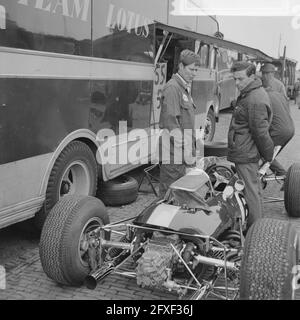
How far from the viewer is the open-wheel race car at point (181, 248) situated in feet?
9.63

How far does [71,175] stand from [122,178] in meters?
1.41

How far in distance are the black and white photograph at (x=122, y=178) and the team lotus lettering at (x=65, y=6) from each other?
0.02 meters

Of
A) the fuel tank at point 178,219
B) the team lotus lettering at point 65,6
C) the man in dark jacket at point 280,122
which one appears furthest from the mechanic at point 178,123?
the fuel tank at point 178,219

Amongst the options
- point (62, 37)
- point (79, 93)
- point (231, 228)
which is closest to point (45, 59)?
point (62, 37)

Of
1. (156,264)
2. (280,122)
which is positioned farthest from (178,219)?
(280,122)

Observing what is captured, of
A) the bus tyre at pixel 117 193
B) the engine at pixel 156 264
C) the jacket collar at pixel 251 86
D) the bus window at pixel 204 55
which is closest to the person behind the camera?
the engine at pixel 156 264

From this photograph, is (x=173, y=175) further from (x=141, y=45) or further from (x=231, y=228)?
(x=141, y=45)

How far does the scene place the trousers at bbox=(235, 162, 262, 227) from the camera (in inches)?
188

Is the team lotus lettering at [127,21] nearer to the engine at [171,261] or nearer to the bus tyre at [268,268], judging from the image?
the engine at [171,261]

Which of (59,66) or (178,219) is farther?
(59,66)

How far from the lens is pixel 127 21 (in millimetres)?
5852

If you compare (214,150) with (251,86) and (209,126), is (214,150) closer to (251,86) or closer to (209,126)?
(251,86)

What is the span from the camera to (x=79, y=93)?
16.1 feet

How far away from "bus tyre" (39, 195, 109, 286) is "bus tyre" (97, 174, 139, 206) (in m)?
2.28
